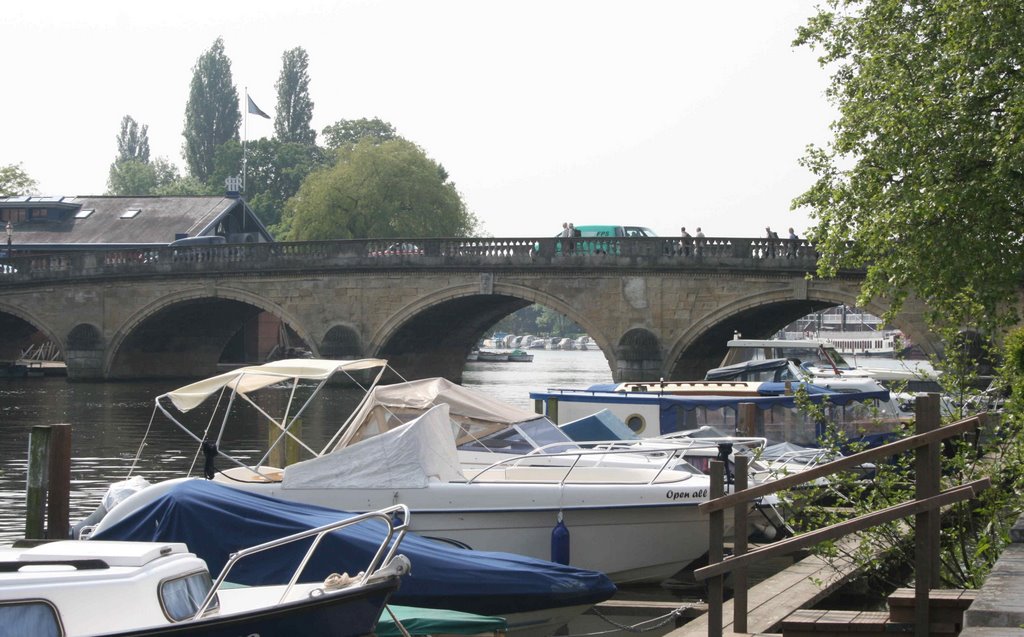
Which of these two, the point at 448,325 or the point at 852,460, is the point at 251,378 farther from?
the point at 448,325

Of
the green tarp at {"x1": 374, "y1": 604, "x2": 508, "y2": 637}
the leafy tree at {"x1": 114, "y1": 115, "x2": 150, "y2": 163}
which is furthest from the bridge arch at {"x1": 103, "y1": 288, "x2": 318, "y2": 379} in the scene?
the leafy tree at {"x1": 114, "y1": 115, "x2": 150, "y2": 163}

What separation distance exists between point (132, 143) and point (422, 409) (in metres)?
107

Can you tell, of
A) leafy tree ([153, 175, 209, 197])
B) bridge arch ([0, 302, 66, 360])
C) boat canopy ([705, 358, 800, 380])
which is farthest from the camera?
leafy tree ([153, 175, 209, 197])

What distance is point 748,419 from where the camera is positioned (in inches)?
723

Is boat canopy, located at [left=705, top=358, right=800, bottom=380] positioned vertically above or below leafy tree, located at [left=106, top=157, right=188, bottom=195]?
below

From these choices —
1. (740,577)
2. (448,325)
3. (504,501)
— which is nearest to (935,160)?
(504,501)

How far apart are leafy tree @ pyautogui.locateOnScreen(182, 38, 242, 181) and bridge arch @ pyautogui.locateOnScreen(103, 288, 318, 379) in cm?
4325

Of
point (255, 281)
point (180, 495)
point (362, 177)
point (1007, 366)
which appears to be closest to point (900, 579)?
point (1007, 366)

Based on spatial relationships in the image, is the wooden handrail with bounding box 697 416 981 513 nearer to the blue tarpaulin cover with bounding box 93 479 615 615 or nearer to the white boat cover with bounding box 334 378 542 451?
the blue tarpaulin cover with bounding box 93 479 615 615

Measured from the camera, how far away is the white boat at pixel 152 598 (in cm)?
708

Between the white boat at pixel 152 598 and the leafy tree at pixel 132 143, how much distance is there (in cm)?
11128

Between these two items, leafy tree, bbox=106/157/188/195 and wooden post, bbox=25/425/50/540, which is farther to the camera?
leafy tree, bbox=106/157/188/195

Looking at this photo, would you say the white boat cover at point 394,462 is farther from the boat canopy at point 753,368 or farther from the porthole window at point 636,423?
the boat canopy at point 753,368

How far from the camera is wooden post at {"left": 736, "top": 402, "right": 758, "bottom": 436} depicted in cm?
1827
